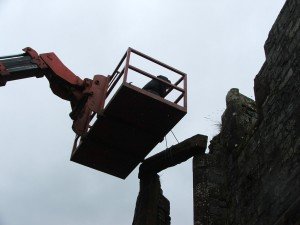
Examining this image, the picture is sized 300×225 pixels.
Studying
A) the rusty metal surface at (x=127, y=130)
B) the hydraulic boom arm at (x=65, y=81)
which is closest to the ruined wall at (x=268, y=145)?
the rusty metal surface at (x=127, y=130)

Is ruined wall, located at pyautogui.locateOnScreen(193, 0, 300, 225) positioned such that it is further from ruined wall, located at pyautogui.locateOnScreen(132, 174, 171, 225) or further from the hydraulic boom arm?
the hydraulic boom arm

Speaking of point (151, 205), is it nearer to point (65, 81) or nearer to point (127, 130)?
point (127, 130)

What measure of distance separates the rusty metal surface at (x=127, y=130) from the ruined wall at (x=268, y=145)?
39.2 inches

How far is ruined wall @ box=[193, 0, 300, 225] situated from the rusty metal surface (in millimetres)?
997

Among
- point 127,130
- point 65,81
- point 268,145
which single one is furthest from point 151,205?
point 268,145

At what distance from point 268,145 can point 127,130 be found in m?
2.88

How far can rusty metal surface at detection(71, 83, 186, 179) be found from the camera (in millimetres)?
7379

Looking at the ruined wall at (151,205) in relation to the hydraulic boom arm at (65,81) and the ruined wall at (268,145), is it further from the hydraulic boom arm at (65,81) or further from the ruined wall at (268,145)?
the hydraulic boom arm at (65,81)

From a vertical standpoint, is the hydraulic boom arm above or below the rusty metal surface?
above

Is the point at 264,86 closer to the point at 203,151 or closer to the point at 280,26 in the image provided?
the point at 280,26

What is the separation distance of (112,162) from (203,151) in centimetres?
147

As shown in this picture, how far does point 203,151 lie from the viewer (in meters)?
7.87

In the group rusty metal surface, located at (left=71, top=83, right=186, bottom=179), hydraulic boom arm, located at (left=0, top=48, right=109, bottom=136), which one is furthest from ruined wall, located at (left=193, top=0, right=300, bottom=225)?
hydraulic boom arm, located at (left=0, top=48, right=109, bottom=136)

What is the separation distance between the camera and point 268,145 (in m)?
5.31
